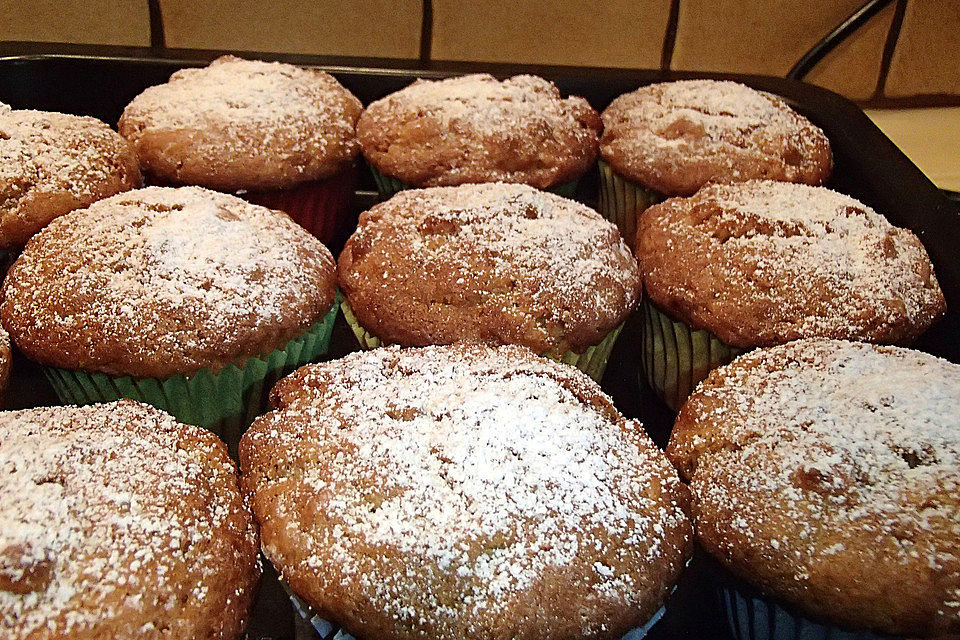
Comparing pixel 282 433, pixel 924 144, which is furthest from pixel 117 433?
pixel 924 144

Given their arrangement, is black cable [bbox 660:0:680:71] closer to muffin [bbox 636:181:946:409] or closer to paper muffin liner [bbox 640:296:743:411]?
muffin [bbox 636:181:946:409]

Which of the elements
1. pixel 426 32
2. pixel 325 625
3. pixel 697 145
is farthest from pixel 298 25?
pixel 325 625

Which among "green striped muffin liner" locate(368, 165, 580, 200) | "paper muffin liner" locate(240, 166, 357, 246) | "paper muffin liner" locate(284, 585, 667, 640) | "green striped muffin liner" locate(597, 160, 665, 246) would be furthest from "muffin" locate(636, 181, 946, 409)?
"paper muffin liner" locate(240, 166, 357, 246)

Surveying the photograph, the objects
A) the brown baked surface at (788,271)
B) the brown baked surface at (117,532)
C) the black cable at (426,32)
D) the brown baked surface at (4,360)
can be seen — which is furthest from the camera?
the black cable at (426,32)

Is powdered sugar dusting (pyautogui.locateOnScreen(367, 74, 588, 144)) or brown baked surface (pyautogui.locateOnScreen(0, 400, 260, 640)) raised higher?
powdered sugar dusting (pyautogui.locateOnScreen(367, 74, 588, 144))

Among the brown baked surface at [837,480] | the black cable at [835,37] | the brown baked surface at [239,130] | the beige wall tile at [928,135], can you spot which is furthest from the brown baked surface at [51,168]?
the beige wall tile at [928,135]

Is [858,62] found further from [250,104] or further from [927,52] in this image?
[250,104]

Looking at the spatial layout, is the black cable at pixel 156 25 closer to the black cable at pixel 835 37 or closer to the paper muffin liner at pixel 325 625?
the paper muffin liner at pixel 325 625
